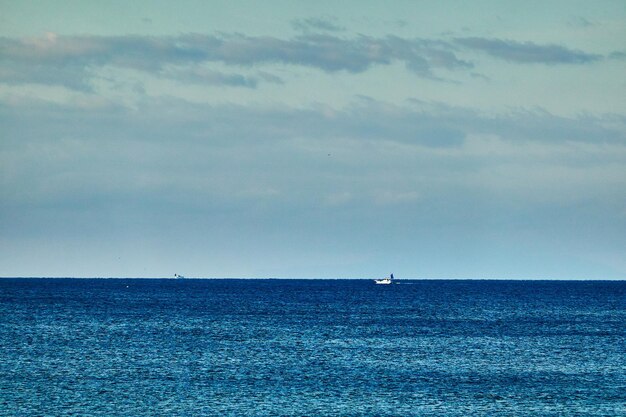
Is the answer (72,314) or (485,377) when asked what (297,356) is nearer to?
(485,377)

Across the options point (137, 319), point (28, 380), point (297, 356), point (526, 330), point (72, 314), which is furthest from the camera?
point (72, 314)

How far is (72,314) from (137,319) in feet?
60.8

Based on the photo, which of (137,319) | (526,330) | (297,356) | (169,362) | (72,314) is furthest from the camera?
(72,314)

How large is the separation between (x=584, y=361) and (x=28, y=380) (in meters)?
50.9

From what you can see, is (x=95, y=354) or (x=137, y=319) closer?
(x=95, y=354)

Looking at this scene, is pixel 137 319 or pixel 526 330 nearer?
pixel 526 330

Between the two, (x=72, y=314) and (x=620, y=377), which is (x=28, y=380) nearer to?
(x=620, y=377)

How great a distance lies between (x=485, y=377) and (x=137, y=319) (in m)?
82.6

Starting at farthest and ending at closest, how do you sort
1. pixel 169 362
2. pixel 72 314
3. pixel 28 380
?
pixel 72 314 < pixel 169 362 < pixel 28 380

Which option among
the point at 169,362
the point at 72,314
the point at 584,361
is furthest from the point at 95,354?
the point at 72,314

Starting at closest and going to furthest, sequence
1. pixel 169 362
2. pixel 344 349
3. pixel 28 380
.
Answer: pixel 28 380, pixel 169 362, pixel 344 349

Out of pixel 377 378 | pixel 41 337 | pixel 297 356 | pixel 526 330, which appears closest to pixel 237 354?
pixel 297 356

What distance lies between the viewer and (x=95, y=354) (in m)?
100

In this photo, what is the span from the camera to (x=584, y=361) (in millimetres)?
98000
